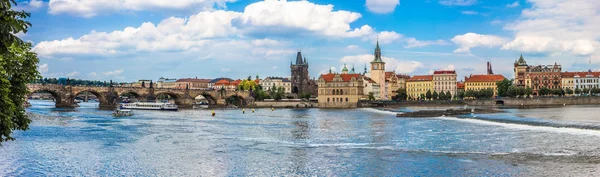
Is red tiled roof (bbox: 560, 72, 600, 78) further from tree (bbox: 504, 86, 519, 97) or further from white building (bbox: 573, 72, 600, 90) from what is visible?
tree (bbox: 504, 86, 519, 97)

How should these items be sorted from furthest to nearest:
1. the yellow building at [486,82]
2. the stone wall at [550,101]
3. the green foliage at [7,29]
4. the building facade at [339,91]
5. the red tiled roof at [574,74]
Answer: the yellow building at [486,82], the red tiled roof at [574,74], the building facade at [339,91], the stone wall at [550,101], the green foliage at [7,29]

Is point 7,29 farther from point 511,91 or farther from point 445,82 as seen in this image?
point 445,82

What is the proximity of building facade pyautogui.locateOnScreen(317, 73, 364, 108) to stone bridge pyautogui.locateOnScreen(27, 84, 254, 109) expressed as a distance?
868 inches

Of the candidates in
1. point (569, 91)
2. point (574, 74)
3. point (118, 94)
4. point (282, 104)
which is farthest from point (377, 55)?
point (118, 94)

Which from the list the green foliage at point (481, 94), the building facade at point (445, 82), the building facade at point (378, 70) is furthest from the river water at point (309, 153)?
the building facade at point (445, 82)

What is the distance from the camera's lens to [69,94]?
393ft

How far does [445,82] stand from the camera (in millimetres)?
198125

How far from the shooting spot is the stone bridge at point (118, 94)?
117625mm

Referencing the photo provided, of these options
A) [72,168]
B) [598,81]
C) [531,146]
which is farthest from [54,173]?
[598,81]

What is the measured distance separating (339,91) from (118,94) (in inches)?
2354

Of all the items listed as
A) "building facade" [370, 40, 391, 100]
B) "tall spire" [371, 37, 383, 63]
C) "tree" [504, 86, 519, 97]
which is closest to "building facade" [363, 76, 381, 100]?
"building facade" [370, 40, 391, 100]

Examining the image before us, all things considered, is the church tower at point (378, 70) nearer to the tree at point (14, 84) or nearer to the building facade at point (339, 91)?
the building facade at point (339, 91)

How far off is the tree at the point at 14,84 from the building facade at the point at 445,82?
182 meters

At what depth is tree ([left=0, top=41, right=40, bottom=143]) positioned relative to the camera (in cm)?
1950
